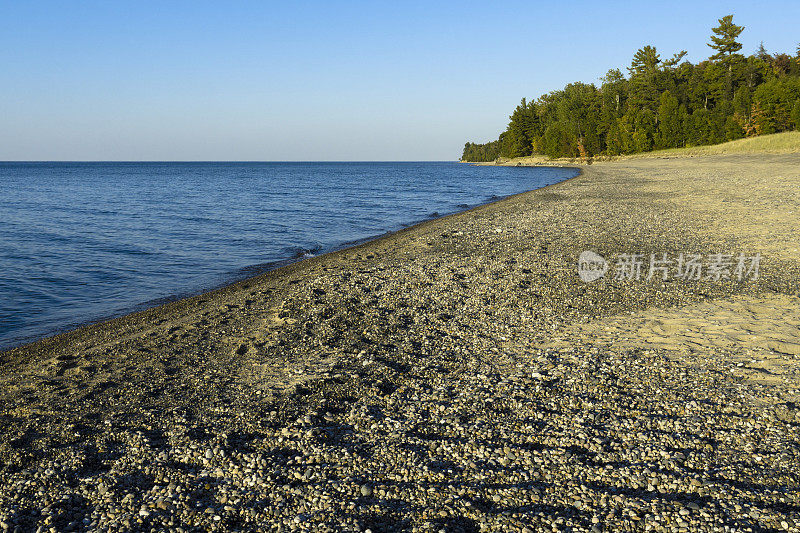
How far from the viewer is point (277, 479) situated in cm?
625

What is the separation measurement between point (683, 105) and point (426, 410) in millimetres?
110648

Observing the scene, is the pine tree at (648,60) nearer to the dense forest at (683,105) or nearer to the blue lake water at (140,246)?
the dense forest at (683,105)

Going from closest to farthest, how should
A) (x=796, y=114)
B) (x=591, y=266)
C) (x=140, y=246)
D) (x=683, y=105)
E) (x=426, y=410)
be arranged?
(x=426, y=410) → (x=591, y=266) → (x=140, y=246) → (x=796, y=114) → (x=683, y=105)

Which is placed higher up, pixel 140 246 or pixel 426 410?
pixel 140 246

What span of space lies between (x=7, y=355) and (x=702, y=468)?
15.0 meters

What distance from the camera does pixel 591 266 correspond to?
53.5 ft

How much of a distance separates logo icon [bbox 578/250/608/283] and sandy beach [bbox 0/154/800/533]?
13.3 inches

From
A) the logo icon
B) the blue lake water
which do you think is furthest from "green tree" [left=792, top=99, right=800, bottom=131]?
the logo icon

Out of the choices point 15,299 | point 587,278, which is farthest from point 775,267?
point 15,299

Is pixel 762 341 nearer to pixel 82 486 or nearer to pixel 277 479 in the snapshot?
pixel 277 479

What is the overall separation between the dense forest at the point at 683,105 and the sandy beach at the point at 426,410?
89.2 metres

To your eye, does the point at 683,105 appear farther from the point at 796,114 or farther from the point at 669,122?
the point at 796,114

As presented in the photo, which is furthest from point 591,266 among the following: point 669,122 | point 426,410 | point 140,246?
point 669,122

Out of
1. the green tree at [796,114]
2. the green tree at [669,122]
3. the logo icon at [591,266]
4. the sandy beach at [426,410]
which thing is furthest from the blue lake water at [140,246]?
the green tree at [669,122]
